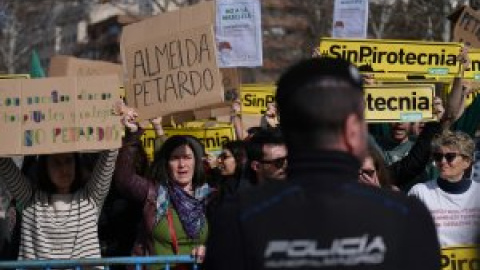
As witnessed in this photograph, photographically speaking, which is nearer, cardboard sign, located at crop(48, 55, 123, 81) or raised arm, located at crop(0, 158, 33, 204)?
raised arm, located at crop(0, 158, 33, 204)

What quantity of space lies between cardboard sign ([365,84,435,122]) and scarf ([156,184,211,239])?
191cm

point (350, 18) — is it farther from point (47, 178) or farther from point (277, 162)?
point (47, 178)

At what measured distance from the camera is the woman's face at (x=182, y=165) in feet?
20.6

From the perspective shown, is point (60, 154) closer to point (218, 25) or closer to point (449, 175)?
point (449, 175)

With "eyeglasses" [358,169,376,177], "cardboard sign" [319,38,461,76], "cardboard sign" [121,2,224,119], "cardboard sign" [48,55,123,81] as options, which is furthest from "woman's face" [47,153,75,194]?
"cardboard sign" [48,55,123,81]

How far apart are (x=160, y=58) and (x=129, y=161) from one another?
2.86 ft

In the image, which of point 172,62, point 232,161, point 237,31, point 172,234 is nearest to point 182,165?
point 172,234

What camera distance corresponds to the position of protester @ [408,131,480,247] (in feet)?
19.2

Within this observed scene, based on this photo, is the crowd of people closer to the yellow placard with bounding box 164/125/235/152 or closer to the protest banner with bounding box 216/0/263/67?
the yellow placard with bounding box 164/125/235/152

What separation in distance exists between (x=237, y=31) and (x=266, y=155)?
9.82 ft

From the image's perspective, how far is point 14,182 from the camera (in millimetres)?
6156

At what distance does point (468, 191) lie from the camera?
19.9 ft

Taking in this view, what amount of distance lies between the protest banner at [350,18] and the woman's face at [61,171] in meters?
3.91

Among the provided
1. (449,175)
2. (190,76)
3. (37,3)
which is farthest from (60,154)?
(37,3)
